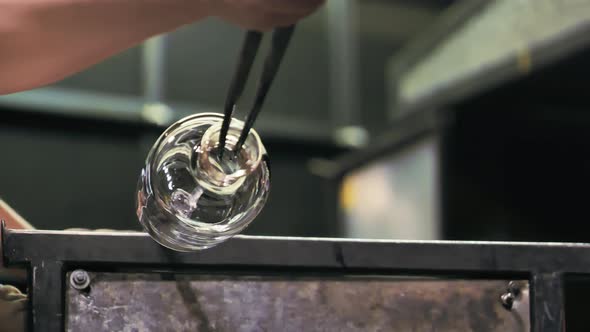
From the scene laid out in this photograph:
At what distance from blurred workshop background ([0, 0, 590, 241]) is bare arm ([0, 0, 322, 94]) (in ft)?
2.73

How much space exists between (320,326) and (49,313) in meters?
0.15

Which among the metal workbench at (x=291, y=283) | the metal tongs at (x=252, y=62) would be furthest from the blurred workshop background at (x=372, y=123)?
the metal tongs at (x=252, y=62)

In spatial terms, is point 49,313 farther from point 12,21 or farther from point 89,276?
point 12,21

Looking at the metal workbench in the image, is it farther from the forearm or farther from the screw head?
the forearm

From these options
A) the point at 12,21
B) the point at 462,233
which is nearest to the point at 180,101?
the point at 462,233

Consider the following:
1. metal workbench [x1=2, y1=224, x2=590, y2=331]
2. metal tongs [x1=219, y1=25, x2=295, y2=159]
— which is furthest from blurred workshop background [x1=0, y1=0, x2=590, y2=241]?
metal tongs [x1=219, y1=25, x2=295, y2=159]

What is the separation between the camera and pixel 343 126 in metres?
2.16

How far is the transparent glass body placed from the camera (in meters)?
0.40

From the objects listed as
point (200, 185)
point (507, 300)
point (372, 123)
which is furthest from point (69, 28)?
point (372, 123)

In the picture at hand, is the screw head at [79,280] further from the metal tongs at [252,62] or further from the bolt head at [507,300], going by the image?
the bolt head at [507,300]

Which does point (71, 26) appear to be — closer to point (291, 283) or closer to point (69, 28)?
point (69, 28)

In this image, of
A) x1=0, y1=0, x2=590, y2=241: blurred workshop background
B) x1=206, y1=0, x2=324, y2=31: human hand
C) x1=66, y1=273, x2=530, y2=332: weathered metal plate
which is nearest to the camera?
x1=206, y1=0, x2=324, y2=31: human hand

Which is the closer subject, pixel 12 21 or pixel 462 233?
pixel 12 21

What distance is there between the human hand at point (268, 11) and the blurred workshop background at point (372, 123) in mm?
859
